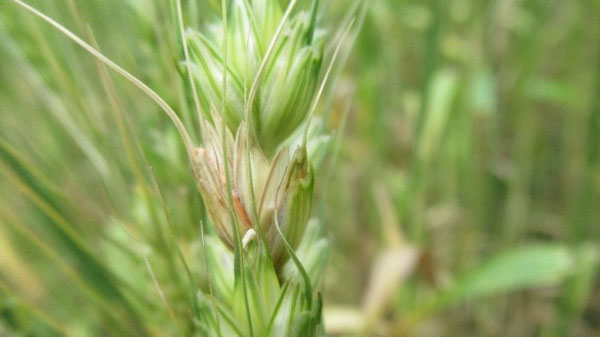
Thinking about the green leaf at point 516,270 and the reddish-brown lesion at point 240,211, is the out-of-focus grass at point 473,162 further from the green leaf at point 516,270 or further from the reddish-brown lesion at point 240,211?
the reddish-brown lesion at point 240,211

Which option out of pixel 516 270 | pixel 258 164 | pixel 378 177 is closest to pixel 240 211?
pixel 258 164

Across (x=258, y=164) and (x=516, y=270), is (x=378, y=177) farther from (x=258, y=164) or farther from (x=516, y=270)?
(x=258, y=164)

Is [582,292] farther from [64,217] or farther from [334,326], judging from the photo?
[64,217]

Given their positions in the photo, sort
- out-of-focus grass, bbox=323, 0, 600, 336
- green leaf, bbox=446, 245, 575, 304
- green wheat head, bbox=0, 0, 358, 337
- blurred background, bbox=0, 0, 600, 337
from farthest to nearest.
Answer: out-of-focus grass, bbox=323, 0, 600, 336 → green leaf, bbox=446, 245, 575, 304 → blurred background, bbox=0, 0, 600, 337 → green wheat head, bbox=0, 0, 358, 337

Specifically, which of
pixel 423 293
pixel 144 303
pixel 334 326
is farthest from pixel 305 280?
pixel 423 293

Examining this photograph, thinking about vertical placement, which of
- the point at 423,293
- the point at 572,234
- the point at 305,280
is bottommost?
the point at 423,293

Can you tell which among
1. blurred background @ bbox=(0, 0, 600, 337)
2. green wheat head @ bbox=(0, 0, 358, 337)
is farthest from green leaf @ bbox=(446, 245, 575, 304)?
green wheat head @ bbox=(0, 0, 358, 337)

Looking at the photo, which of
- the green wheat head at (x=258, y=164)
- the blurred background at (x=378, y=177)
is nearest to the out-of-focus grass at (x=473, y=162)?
the blurred background at (x=378, y=177)

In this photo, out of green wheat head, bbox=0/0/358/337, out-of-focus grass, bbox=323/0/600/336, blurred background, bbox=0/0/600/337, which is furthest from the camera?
out-of-focus grass, bbox=323/0/600/336

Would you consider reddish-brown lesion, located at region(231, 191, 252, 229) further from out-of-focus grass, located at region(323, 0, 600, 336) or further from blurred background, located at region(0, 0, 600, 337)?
out-of-focus grass, located at region(323, 0, 600, 336)
